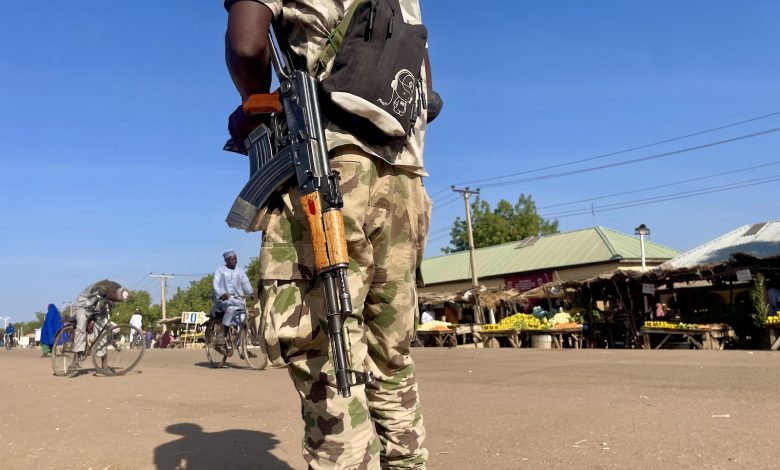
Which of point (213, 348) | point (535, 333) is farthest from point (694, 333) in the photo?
point (213, 348)

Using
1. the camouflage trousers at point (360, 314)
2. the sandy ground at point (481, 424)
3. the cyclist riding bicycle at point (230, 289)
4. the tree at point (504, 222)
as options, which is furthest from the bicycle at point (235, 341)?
the tree at point (504, 222)

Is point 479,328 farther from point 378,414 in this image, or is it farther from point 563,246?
point 378,414

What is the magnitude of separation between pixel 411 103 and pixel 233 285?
9.55 metres

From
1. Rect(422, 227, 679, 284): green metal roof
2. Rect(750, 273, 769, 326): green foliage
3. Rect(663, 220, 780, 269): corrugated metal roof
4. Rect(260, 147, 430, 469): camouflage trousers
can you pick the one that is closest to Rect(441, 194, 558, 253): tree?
Rect(422, 227, 679, 284): green metal roof

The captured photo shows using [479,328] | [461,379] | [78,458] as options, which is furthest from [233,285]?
[479,328]

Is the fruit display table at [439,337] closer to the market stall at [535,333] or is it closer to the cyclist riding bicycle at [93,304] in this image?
the market stall at [535,333]

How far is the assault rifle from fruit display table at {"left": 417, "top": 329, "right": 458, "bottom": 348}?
66.3 feet

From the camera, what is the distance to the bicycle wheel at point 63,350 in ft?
36.3

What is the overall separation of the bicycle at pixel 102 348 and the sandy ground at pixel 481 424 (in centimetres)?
297

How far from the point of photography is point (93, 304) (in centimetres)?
1115

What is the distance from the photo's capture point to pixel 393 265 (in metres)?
2.32

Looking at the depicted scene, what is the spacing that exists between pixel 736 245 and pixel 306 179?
29.6m

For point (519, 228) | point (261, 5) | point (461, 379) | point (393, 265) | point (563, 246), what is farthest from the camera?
point (519, 228)

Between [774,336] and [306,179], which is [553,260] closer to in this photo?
[774,336]
